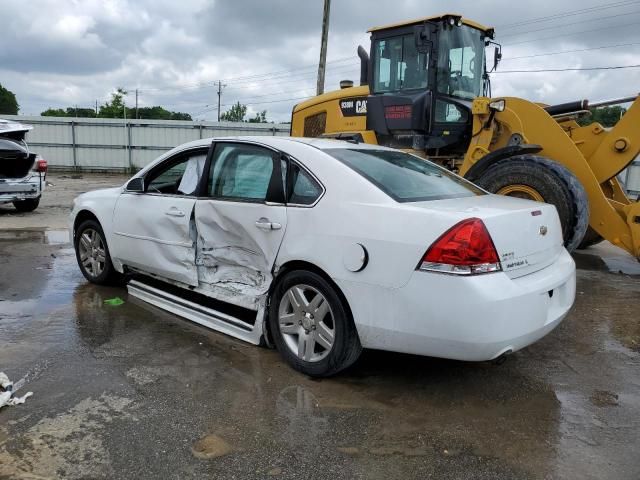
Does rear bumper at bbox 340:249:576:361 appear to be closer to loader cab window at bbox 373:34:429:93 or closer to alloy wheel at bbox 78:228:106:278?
alloy wheel at bbox 78:228:106:278

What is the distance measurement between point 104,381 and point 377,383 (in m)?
1.76

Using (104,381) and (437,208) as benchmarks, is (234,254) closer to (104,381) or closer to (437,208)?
(104,381)

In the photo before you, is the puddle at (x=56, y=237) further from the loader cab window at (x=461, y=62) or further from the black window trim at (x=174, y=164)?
the loader cab window at (x=461, y=62)

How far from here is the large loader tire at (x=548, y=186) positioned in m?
6.22

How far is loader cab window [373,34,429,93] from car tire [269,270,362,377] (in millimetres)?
5433

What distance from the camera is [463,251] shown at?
2.98m

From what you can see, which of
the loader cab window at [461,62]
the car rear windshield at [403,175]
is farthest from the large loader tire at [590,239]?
the car rear windshield at [403,175]

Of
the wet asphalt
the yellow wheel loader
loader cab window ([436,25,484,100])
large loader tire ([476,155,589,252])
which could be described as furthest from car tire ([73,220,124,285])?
loader cab window ([436,25,484,100])

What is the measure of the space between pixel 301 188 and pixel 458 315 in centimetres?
142

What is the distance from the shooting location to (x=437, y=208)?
3250 mm

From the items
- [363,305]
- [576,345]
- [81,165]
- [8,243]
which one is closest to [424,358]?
[363,305]

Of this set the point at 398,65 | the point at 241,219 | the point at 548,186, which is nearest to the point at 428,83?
the point at 398,65

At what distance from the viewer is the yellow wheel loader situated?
6.47 m

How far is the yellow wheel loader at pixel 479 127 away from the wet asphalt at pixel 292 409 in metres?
2.18
